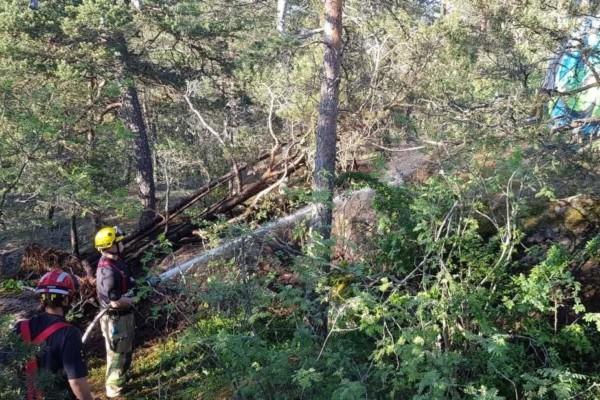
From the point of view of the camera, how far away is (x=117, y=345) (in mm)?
6480

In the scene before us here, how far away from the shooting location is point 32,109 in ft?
26.5

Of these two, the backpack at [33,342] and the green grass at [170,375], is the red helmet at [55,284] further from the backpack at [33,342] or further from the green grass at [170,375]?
the green grass at [170,375]

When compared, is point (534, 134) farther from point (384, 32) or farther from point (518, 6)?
point (384, 32)

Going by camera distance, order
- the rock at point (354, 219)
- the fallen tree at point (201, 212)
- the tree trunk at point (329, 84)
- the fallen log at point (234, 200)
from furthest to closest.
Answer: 1. the fallen log at point (234, 200)
2. the fallen tree at point (201, 212)
3. the tree trunk at point (329, 84)
4. the rock at point (354, 219)

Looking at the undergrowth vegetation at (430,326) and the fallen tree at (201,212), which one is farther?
the fallen tree at (201,212)

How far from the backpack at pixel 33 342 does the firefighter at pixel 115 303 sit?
2054mm

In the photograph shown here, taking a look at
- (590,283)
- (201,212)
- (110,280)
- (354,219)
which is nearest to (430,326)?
(590,283)

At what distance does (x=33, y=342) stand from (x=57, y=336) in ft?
0.68

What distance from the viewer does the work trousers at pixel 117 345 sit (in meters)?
6.42

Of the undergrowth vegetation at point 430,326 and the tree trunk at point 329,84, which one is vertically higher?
the tree trunk at point 329,84

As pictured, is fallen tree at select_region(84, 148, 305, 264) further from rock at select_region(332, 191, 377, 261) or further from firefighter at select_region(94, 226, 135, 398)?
firefighter at select_region(94, 226, 135, 398)

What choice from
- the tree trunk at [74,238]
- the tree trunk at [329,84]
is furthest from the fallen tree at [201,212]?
the tree trunk at [329,84]

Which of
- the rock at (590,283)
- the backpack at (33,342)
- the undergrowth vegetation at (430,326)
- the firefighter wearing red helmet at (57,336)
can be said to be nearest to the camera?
the backpack at (33,342)

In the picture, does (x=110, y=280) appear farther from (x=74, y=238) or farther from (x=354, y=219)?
(x=74, y=238)
